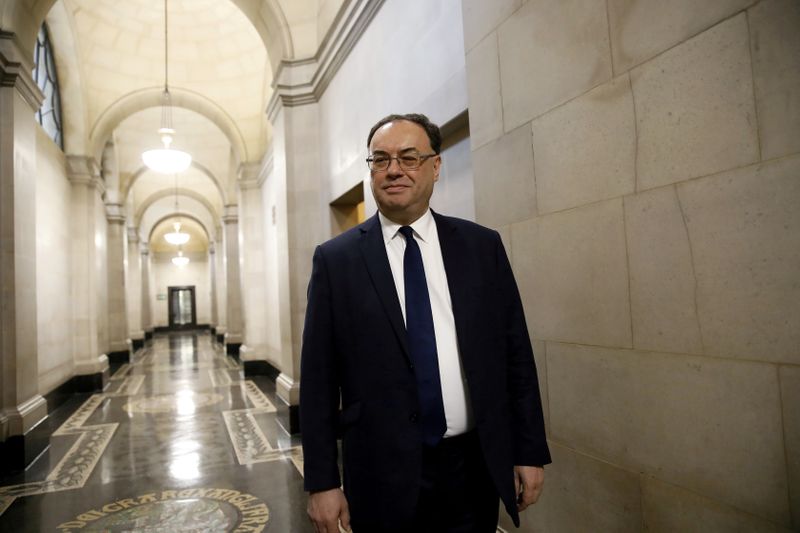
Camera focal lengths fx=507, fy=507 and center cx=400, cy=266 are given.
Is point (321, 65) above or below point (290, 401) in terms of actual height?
above

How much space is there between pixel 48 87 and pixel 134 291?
594 inches

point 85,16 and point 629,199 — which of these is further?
point 85,16

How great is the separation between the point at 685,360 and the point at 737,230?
20.8 inches

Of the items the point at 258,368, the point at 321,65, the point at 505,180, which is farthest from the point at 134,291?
the point at 505,180

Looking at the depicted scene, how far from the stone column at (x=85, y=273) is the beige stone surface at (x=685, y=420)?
11396 millimetres

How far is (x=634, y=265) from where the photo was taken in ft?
6.98

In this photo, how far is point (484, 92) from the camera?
317 centimetres

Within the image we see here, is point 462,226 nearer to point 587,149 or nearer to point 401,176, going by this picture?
point 401,176

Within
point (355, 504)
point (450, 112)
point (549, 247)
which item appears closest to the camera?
point (355, 504)

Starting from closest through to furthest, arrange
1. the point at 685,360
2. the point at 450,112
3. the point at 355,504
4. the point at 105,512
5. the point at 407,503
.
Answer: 1. the point at 407,503
2. the point at 355,504
3. the point at 685,360
4. the point at 450,112
5. the point at 105,512

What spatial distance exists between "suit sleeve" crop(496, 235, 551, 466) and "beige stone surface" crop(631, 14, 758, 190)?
2.40 feet

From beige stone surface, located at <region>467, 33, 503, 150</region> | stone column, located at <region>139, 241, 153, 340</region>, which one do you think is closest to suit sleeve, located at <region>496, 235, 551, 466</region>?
beige stone surface, located at <region>467, 33, 503, 150</region>

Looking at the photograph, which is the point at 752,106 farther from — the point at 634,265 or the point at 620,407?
the point at 620,407

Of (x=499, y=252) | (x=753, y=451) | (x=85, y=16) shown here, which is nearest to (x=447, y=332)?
(x=499, y=252)
